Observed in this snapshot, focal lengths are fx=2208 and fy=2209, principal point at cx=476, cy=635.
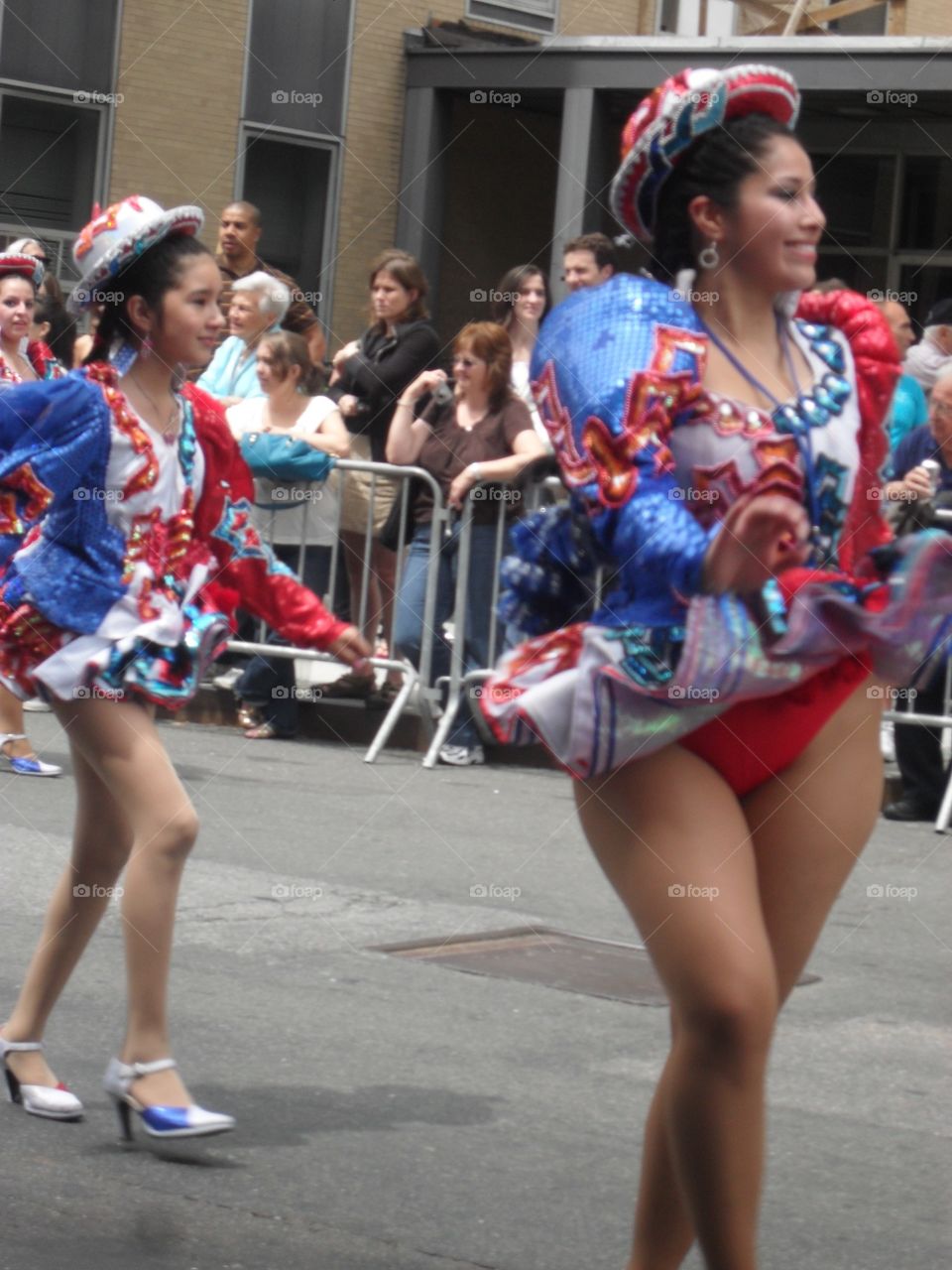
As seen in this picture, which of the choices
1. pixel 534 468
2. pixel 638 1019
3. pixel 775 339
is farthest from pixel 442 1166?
pixel 534 468

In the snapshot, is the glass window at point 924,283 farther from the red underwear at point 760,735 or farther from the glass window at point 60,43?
the red underwear at point 760,735

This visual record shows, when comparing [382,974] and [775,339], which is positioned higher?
[775,339]

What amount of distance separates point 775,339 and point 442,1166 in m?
1.94

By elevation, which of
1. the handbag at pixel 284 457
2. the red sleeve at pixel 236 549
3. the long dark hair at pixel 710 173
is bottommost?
the handbag at pixel 284 457

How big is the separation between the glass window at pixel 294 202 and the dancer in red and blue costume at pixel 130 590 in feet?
50.3

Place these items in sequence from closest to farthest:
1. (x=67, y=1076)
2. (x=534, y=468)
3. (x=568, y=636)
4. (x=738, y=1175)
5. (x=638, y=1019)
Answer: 1. (x=738, y=1175)
2. (x=568, y=636)
3. (x=67, y=1076)
4. (x=638, y=1019)
5. (x=534, y=468)

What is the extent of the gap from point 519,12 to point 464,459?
11.5 m

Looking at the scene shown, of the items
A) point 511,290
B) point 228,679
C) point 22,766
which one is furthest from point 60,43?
point 22,766

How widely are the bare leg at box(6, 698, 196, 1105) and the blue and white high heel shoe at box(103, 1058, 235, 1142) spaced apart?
0.02m

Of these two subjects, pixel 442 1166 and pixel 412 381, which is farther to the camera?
pixel 412 381

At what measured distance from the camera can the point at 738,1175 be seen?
9.82 ft

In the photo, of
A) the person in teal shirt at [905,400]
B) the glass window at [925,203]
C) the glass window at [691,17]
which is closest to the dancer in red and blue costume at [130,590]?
the person in teal shirt at [905,400]

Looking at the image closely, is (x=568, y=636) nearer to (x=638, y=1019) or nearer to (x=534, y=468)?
(x=638, y=1019)

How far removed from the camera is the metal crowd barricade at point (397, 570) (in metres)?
10.5
